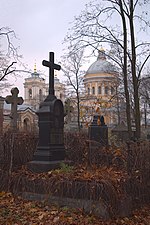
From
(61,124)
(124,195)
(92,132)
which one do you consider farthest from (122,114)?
(124,195)

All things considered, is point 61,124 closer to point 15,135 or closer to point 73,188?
point 15,135

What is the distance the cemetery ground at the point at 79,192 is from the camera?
609 cm

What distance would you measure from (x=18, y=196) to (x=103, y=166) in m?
2.74

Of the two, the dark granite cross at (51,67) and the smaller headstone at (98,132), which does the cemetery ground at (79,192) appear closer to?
the dark granite cross at (51,67)

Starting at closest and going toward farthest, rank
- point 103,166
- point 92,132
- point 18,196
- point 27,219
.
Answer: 1. point 27,219
2. point 18,196
3. point 103,166
4. point 92,132

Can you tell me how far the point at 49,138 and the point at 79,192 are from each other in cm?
277

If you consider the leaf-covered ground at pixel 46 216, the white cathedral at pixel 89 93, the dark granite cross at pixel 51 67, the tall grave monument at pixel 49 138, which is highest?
the white cathedral at pixel 89 93

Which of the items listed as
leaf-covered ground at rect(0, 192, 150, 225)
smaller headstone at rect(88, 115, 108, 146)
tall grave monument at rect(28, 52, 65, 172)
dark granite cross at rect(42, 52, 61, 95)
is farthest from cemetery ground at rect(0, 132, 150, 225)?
smaller headstone at rect(88, 115, 108, 146)

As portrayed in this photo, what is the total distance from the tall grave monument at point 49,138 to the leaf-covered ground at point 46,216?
1668 millimetres

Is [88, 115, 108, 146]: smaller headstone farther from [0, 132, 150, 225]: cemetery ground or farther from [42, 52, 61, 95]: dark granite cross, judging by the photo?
[0, 132, 150, 225]: cemetery ground

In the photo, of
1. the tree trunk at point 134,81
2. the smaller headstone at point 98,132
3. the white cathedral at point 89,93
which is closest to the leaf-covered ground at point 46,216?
the smaller headstone at point 98,132

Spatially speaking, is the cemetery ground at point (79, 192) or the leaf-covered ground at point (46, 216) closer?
the leaf-covered ground at point (46, 216)

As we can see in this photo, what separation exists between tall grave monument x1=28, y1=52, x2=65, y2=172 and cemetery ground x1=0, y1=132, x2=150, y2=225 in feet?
1.30

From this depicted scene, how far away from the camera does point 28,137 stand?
371 inches
